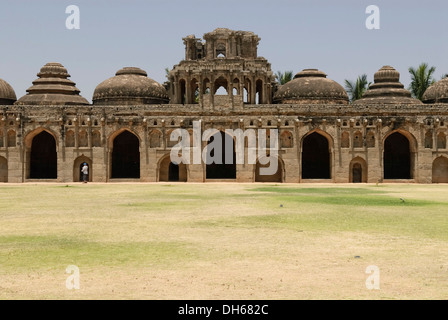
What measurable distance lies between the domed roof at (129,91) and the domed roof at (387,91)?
19276 mm

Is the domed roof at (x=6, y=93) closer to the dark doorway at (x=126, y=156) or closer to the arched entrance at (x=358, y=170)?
the dark doorway at (x=126, y=156)

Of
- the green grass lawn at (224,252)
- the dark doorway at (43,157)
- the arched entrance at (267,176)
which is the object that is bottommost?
the green grass lawn at (224,252)

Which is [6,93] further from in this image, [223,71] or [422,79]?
[422,79]

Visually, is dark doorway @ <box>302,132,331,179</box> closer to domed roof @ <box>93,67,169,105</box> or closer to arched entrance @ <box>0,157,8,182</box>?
domed roof @ <box>93,67,169,105</box>

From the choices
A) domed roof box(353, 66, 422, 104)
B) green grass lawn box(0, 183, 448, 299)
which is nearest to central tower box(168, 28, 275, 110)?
domed roof box(353, 66, 422, 104)

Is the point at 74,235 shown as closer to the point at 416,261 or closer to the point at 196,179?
the point at 416,261

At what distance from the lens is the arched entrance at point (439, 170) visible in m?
46.9

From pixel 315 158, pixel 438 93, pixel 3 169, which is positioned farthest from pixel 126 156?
pixel 438 93

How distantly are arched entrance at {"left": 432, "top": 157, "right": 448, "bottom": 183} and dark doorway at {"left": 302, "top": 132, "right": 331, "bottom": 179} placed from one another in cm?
963

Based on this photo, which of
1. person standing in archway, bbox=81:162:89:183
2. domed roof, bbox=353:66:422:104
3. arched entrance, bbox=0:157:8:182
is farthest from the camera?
domed roof, bbox=353:66:422:104

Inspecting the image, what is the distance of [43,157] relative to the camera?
53.2 m

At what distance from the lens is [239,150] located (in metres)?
45.9

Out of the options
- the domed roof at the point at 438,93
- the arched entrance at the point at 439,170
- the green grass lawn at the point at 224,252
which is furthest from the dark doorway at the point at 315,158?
the green grass lawn at the point at 224,252

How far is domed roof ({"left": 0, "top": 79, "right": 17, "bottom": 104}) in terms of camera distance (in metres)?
54.4
